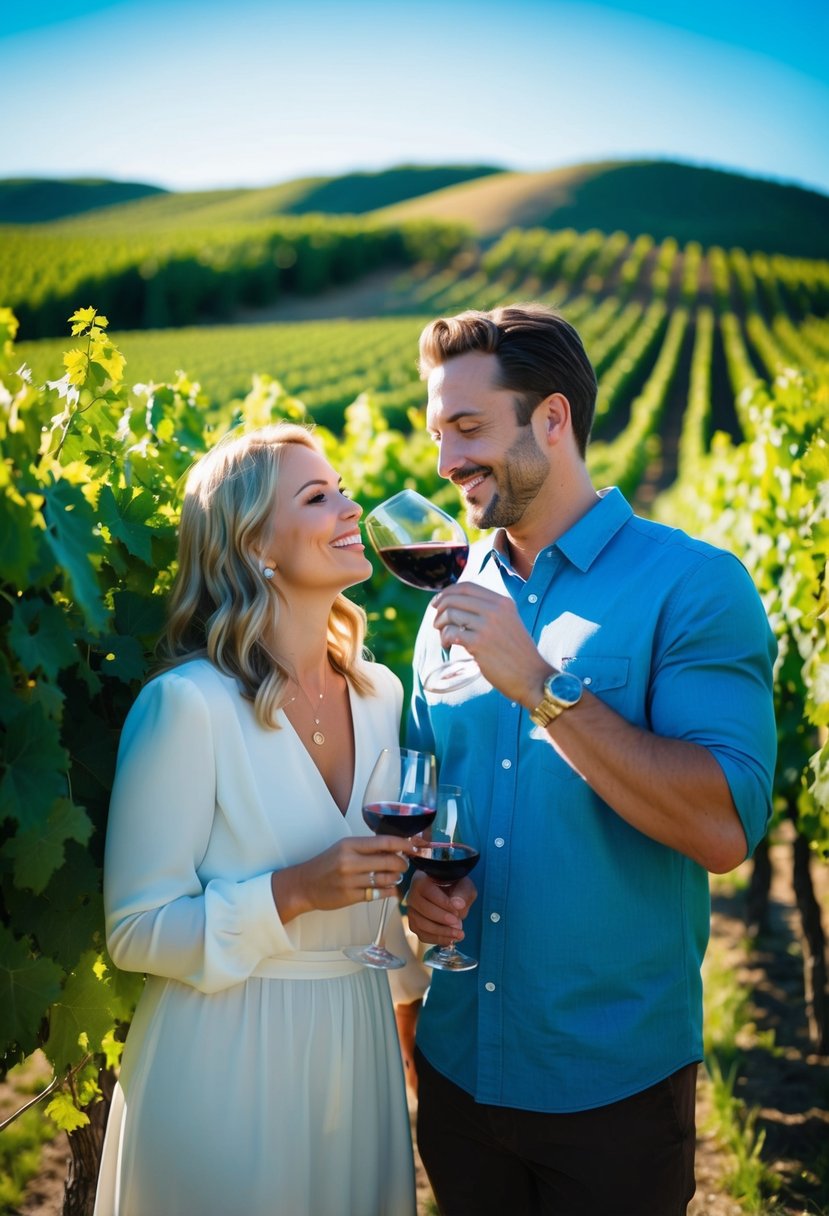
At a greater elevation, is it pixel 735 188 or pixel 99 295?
pixel 735 188

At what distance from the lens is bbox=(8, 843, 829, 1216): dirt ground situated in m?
3.63

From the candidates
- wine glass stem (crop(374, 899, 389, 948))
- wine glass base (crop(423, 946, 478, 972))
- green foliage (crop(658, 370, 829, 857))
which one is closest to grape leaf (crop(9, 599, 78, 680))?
wine glass stem (crop(374, 899, 389, 948))

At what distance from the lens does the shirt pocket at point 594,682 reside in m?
2.14

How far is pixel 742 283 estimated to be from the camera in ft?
227

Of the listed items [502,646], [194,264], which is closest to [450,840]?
[502,646]

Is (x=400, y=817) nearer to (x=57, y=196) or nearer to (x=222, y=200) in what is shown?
(x=57, y=196)

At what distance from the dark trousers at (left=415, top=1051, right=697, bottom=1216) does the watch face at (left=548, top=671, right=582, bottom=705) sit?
0.86 m

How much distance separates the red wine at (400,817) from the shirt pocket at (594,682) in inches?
12.4

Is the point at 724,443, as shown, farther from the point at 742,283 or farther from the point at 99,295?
the point at 742,283

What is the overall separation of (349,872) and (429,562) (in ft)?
2.32

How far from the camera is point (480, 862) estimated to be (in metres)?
2.25

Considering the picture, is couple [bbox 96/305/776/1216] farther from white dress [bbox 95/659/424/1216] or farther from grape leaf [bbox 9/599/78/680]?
grape leaf [bbox 9/599/78/680]

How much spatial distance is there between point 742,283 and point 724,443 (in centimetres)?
6843

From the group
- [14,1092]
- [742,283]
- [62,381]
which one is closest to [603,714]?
[62,381]
